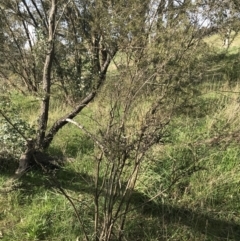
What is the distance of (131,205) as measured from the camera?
12.5ft

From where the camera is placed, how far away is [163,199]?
3.81 meters

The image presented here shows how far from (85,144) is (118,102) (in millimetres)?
2440

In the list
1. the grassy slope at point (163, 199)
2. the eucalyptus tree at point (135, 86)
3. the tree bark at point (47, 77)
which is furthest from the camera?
the tree bark at point (47, 77)

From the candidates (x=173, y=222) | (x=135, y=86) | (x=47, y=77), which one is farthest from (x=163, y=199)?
(x=47, y=77)

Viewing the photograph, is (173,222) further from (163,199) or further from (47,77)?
(47,77)

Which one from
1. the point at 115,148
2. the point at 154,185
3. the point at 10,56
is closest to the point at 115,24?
the point at 115,148

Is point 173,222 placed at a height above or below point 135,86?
Result: below

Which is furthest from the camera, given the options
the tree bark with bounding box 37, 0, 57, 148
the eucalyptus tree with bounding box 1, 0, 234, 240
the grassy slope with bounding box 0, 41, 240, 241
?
the tree bark with bounding box 37, 0, 57, 148

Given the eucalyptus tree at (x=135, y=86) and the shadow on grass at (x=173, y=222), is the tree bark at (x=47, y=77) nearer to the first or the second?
the eucalyptus tree at (x=135, y=86)

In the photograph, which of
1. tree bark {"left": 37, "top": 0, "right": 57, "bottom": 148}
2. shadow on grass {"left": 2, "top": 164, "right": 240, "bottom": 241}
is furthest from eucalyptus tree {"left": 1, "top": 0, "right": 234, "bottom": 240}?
shadow on grass {"left": 2, "top": 164, "right": 240, "bottom": 241}

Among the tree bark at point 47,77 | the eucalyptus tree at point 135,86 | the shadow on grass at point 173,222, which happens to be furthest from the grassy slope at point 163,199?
the tree bark at point 47,77

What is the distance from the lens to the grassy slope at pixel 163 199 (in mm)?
3438

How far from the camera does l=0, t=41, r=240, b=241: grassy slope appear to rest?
3.44m

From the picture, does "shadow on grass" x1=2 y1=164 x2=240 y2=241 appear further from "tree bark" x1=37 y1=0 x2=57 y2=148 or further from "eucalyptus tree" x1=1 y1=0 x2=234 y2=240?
"tree bark" x1=37 y1=0 x2=57 y2=148
